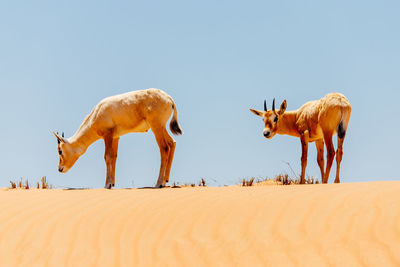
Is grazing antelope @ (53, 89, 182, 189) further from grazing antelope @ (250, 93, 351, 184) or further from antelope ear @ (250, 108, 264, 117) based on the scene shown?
grazing antelope @ (250, 93, 351, 184)

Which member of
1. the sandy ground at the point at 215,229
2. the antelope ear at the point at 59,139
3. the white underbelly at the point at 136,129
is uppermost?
the white underbelly at the point at 136,129

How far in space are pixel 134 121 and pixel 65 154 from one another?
8.09ft

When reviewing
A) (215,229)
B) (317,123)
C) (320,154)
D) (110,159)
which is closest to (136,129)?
(110,159)

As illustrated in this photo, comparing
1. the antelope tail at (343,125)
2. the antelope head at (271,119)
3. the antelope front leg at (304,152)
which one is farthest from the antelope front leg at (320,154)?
the antelope tail at (343,125)

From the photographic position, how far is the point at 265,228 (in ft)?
21.6

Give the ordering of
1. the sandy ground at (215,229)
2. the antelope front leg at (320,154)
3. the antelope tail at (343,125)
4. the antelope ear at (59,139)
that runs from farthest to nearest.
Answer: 1. the antelope front leg at (320,154)
2. the antelope ear at (59,139)
3. the antelope tail at (343,125)
4. the sandy ground at (215,229)

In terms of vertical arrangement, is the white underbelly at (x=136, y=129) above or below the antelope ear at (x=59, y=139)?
above

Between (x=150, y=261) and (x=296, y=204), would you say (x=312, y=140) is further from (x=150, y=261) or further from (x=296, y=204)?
(x=150, y=261)

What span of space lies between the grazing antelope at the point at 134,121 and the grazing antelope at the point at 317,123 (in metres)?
2.82

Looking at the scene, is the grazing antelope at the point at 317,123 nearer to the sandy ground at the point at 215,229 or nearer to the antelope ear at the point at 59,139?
the sandy ground at the point at 215,229

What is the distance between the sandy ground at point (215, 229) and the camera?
234 inches

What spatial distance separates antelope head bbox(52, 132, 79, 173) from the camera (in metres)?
14.0

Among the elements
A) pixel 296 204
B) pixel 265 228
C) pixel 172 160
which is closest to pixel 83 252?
pixel 265 228

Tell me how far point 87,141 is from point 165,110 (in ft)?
8.41
